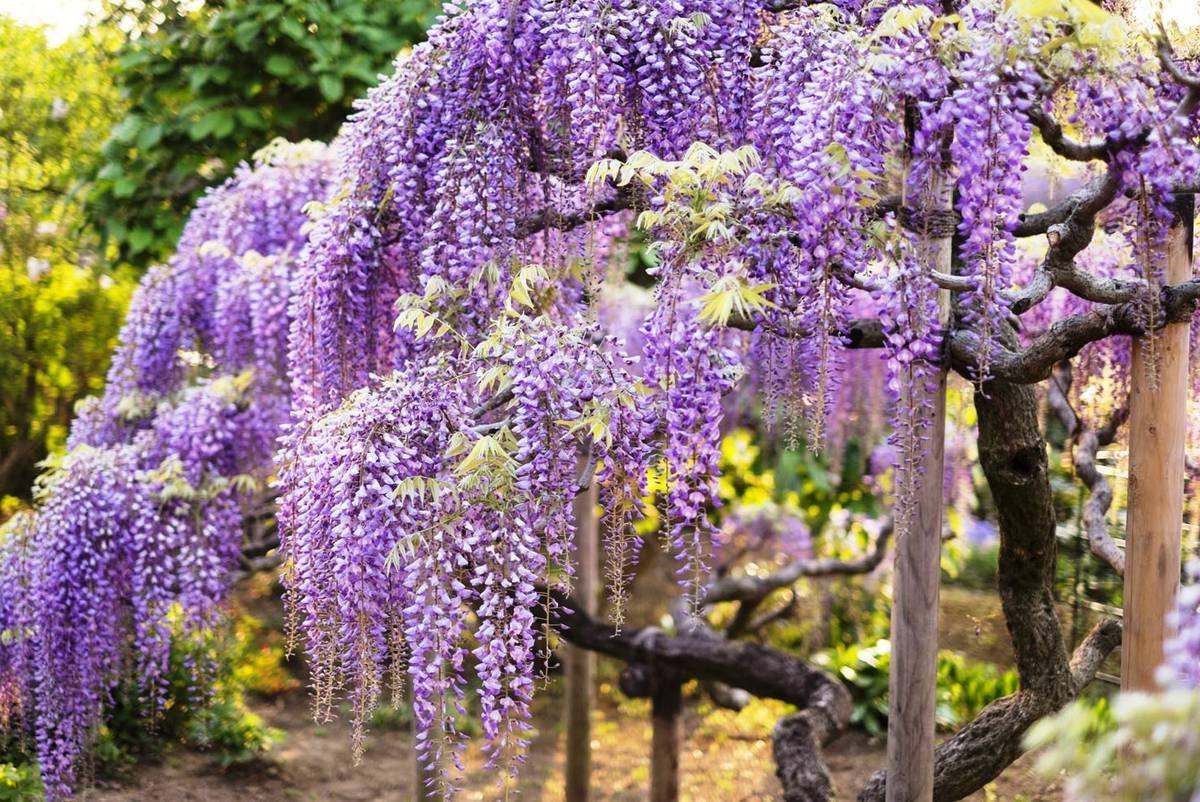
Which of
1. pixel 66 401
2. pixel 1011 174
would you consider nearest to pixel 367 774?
pixel 66 401

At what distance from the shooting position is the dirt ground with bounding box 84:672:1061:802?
5016 mm

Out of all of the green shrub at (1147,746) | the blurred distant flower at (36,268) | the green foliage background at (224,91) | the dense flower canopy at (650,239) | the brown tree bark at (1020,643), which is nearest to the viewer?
the green shrub at (1147,746)

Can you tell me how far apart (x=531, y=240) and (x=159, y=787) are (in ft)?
9.75

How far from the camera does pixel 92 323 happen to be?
643cm

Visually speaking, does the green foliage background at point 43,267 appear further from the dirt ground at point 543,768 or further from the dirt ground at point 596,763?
the dirt ground at point 543,768

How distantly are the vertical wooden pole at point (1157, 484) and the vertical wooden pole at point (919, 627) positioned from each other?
487 millimetres

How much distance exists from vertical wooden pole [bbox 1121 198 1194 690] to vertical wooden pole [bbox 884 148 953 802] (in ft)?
1.60

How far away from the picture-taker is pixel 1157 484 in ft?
9.24

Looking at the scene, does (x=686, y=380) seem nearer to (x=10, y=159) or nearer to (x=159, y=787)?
(x=159, y=787)

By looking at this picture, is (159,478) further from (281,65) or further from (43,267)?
(43,267)

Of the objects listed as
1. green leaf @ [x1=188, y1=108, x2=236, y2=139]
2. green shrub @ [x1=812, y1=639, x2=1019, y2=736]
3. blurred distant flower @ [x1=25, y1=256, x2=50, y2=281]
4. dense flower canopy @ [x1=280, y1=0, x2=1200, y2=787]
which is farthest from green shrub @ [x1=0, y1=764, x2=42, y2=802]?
green shrub @ [x1=812, y1=639, x2=1019, y2=736]

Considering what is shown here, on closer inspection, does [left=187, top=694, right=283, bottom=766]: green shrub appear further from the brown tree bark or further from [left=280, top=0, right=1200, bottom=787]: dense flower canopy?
the brown tree bark

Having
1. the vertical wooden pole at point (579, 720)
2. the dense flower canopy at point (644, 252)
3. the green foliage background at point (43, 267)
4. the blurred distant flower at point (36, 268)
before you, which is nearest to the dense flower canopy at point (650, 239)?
the dense flower canopy at point (644, 252)

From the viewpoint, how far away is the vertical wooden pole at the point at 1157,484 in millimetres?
2805
